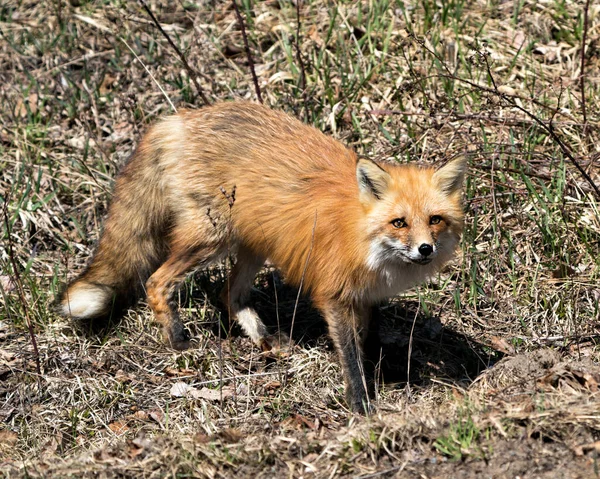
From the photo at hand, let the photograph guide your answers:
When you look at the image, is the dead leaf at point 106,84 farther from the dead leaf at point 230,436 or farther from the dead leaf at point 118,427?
the dead leaf at point 230,436

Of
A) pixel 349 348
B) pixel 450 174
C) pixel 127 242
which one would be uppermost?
pixel 450 174

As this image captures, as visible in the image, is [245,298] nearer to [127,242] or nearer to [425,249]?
[127,242]

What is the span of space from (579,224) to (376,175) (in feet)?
7.46

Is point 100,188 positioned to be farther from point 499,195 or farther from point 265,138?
point 499,195

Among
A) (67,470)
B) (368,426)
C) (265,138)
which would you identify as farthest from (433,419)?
(265,138)


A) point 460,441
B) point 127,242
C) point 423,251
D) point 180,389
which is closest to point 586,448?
point 460,441

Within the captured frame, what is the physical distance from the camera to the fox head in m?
4.61

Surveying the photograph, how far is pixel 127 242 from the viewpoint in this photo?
5.80 metres

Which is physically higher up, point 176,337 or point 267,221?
point 267,221

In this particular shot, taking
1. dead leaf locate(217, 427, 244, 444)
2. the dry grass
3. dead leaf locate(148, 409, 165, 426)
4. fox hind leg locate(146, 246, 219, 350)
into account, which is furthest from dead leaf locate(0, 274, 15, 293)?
dead leaf locate(217, 427, 244, 444)

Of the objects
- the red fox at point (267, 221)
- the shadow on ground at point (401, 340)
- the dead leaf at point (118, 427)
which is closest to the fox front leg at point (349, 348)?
the red fox at point (267, 221)

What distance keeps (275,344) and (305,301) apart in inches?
24.1

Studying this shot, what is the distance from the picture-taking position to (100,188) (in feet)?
23.1

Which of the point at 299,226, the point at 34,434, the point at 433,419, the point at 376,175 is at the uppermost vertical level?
the point at 376,175
